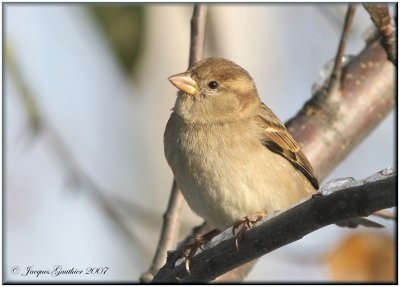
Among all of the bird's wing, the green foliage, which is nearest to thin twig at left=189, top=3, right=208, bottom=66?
the green foliage

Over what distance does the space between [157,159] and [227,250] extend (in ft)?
16.6

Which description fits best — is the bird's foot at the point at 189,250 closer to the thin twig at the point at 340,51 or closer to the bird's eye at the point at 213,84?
the bird's eye at the point at 213,84

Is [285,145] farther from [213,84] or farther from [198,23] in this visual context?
[198,23]

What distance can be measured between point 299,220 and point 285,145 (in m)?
2.05

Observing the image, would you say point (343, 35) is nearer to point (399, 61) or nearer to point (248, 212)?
point (399, 61)

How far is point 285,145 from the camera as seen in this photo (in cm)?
475

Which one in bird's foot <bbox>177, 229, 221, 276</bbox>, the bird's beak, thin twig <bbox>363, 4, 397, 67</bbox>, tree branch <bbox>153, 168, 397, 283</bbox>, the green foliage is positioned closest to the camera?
tree branch <bbox>153, 168, 397, 283</bbox>

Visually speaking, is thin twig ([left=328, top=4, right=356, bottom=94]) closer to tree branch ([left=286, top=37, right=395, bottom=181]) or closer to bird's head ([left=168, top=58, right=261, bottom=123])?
tree branch ([left=286, top=37, right=395, bottom=181])

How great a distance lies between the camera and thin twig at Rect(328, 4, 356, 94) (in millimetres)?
4270

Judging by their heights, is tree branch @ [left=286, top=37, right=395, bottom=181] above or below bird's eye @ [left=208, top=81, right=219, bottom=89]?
below

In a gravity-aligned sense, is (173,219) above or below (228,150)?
below

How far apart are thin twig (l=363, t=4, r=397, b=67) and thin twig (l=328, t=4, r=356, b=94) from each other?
0.49 m

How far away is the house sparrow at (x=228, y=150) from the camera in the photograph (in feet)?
14.1

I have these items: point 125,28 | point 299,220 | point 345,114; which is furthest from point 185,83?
point 299,220
